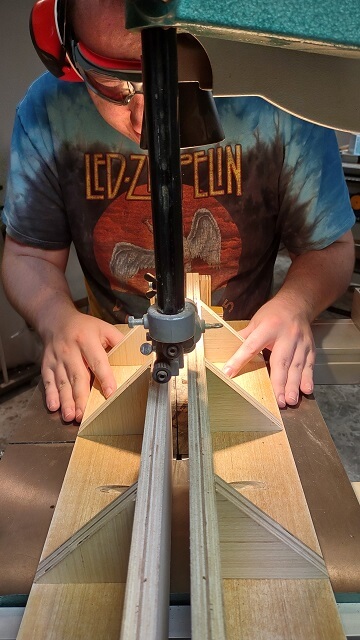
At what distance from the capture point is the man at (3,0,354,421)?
1842 mm

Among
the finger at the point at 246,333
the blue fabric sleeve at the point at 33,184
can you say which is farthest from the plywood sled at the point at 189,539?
the blue fabric sleeve at the point at 33,184

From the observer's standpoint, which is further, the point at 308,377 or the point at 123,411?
the point at 308,377

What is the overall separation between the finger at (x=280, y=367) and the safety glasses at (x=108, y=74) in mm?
838

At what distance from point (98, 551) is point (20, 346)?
9.59ft

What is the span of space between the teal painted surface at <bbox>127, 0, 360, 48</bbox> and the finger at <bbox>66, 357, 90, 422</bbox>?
1135mm

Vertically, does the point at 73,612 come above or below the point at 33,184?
below

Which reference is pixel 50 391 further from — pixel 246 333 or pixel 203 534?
pixel 203 534

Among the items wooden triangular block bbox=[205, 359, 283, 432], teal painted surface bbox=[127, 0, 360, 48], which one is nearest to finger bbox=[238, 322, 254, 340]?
wooden triangular block bbox=[205, 359, 283, 432]

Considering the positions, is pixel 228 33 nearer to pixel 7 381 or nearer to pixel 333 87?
pixel 333 87

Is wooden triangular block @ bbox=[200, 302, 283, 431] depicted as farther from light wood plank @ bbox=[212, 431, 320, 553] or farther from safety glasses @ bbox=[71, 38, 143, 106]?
safety glasses @ bbox=[71, 38, 143, 106]

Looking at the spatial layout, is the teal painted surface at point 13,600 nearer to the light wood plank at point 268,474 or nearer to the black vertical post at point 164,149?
the light wood plank at point 268,474

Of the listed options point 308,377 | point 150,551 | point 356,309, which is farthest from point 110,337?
point 356,309

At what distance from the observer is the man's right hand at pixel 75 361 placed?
149 cm

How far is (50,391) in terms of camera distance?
157cm
